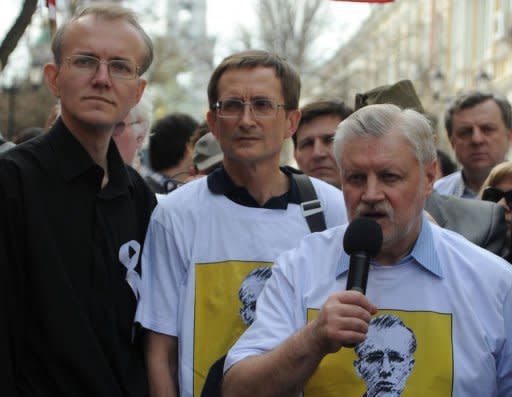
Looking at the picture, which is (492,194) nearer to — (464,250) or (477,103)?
(464,250)

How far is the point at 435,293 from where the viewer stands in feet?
11.3

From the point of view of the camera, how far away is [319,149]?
6.01m

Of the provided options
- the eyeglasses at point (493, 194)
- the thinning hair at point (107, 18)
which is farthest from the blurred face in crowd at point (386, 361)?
the eyeglasses at point (493, 194)

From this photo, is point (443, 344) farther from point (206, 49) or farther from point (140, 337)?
point (206, 49)

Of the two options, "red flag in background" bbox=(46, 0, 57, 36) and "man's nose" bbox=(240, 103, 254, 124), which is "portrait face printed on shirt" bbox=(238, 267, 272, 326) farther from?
"red flag in background" bbox=(46, 0, 57, 36)

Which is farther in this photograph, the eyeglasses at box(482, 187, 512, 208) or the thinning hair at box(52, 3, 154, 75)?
the eyeglasses at box(482, 187, 512, 208)

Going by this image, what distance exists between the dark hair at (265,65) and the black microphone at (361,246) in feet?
3.84

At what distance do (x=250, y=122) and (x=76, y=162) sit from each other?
0.71 meters

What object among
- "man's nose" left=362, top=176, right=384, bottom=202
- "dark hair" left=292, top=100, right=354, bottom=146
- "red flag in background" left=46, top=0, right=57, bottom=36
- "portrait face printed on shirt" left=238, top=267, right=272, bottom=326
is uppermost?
"red flag in background" left=46, top=0, right=57, bottom=36

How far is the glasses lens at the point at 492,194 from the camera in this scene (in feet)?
17.2

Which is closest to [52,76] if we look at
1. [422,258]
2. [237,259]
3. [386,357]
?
[237,259]

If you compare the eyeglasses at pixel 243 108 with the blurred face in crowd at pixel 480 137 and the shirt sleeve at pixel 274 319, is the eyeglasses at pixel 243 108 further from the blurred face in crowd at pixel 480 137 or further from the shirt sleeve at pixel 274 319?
the blurred face in crowd at pixel 480 137

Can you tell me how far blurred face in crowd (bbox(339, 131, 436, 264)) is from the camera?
3.48 meters

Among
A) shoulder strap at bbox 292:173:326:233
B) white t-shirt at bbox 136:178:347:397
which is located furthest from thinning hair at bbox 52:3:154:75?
shoulder strap at bbox 292:173:326:233
